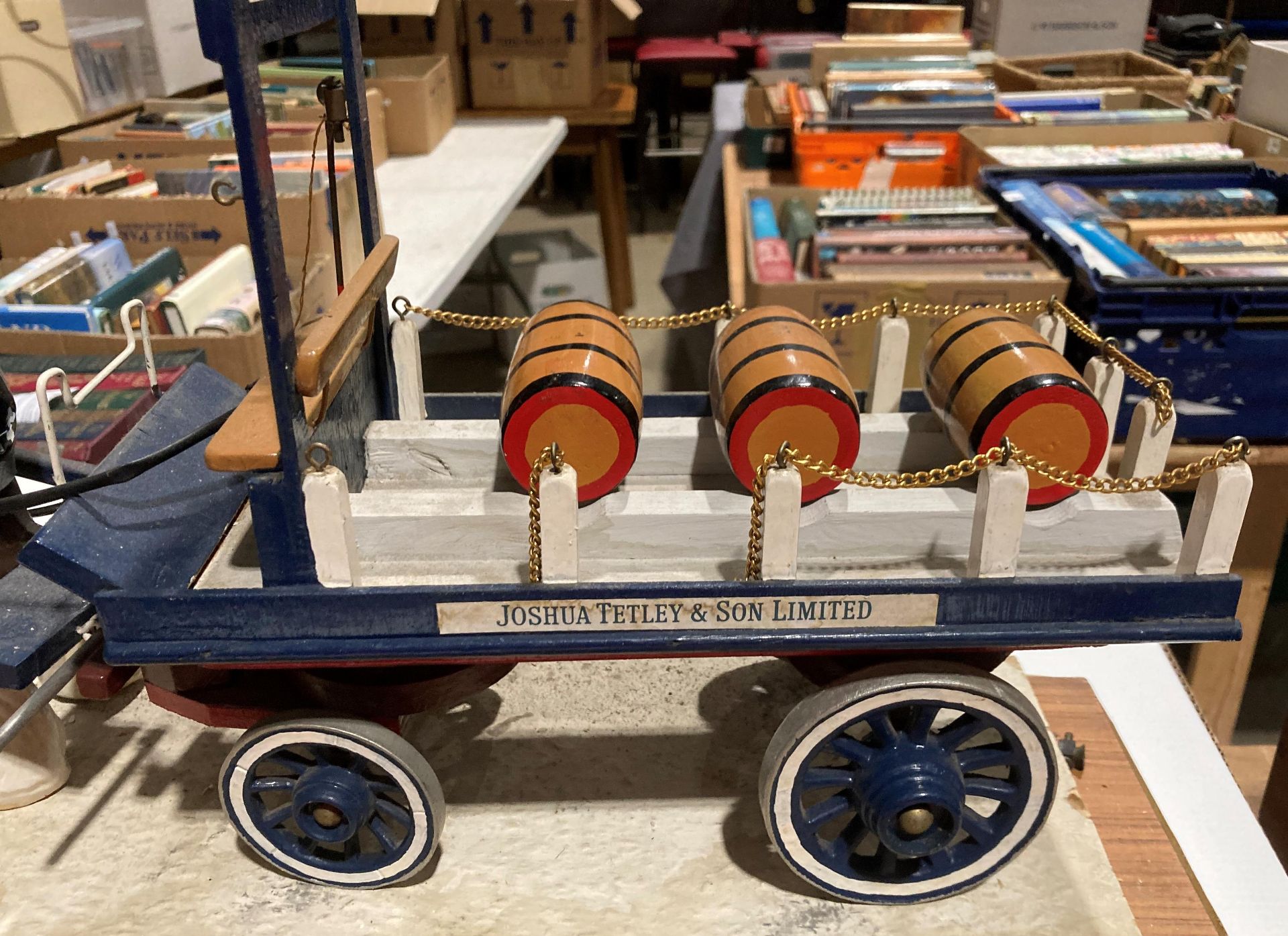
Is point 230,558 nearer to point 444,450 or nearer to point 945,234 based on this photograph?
point 444,450

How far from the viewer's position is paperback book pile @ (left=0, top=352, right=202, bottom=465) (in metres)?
1.90

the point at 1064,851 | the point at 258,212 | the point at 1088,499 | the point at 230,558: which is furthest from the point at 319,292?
the point at 1064,851

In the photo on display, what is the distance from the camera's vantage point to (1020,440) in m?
1.40

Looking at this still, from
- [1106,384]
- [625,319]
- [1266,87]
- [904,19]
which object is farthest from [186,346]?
[904,19]

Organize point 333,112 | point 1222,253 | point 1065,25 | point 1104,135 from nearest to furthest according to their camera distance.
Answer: point 333,112, point 1222,253, point 1104,135, point 1065,25

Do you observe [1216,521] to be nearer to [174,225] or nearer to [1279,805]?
[1279,805]

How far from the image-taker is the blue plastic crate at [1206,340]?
83.5 inches

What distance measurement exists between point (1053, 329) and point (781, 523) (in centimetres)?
75

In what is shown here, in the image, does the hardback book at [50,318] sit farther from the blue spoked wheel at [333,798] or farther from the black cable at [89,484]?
the blue spoked wheel at [333,798]

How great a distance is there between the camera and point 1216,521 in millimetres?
1277

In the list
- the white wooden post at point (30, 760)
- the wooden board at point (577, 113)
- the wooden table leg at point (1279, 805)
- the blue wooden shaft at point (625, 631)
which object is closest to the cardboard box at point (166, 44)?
the wooden board at point (577, 113)

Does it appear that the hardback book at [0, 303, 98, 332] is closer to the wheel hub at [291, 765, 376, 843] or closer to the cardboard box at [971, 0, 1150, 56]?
the wheel hub at [291, 765, 376, 843]

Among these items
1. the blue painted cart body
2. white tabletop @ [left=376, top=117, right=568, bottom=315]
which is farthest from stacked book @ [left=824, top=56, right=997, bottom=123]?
the blue painted cart body

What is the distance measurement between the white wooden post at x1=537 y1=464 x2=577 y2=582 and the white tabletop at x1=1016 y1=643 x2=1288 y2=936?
1.20 metres
